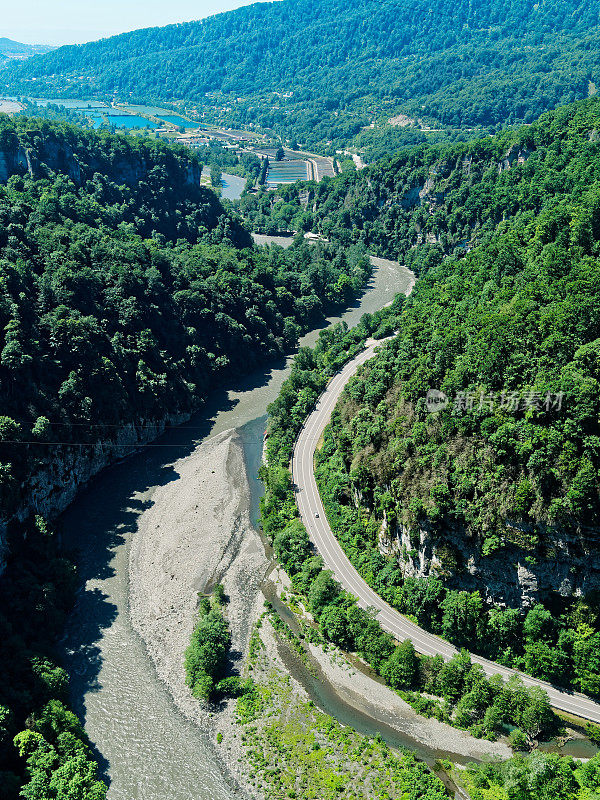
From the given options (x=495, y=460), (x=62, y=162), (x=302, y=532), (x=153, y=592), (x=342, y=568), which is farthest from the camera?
(x=62, y=162)

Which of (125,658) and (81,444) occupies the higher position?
(81,444)

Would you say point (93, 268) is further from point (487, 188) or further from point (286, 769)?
point (487, 188)

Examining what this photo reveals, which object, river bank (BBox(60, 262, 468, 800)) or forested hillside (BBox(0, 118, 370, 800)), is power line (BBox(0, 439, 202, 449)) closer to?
forested hillside (BBox(0, 118, 370, 800))

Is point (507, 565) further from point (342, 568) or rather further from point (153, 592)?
point (153, 592)

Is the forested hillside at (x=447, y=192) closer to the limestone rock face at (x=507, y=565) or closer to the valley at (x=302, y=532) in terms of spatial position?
the valley at (x=302, y=532)

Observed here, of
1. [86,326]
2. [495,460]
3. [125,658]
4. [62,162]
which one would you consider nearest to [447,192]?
[62,162]

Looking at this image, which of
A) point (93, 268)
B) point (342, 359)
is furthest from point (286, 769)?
point (93, 268)
